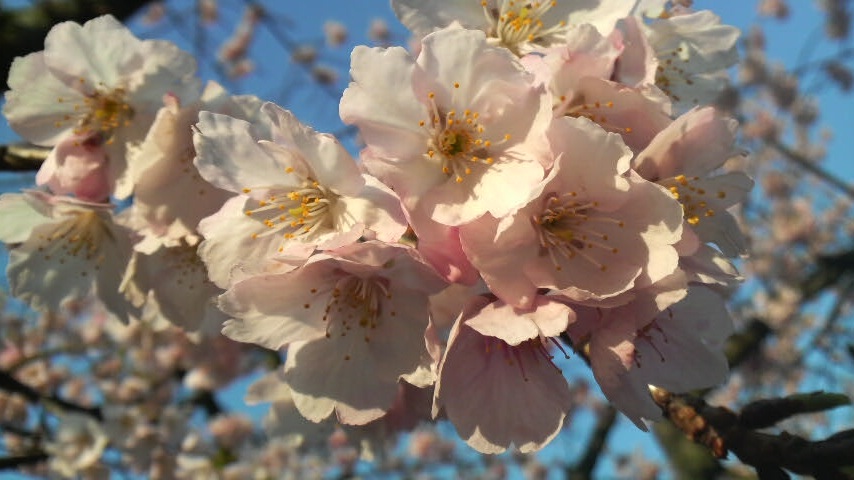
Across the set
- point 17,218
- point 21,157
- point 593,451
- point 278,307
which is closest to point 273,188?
point 278,307

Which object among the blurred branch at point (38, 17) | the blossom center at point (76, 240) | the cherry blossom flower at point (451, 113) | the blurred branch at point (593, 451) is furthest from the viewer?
the blurred branch at point (593, 451)

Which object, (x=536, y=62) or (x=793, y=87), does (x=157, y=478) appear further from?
(x=793, y=87)

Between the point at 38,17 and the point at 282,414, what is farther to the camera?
the point at 38,17

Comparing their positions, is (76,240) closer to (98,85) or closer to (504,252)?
(98,85)

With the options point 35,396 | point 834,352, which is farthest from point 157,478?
point 834,352

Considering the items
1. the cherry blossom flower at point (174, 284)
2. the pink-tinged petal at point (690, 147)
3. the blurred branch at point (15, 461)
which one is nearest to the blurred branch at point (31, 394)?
the blurred branch at point (15, 461)

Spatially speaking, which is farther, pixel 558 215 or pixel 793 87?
pixel 793 87

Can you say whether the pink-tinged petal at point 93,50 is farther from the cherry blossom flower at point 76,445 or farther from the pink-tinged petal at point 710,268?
the cherry blossom flower at point 76,445
